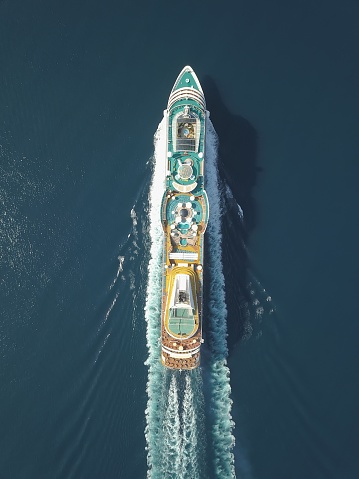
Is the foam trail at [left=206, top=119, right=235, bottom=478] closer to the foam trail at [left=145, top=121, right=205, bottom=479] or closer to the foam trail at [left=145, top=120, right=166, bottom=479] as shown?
the foam trail at [left=145, top=121, right=205, bottom=479]

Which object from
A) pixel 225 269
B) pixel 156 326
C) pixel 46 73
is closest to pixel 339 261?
pixel 225 269

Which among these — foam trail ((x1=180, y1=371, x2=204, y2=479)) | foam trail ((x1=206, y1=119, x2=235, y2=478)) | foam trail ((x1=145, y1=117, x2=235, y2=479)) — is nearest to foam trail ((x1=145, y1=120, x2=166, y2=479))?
foam trail ((x1=145, y1=117, x2=235, y2=479))

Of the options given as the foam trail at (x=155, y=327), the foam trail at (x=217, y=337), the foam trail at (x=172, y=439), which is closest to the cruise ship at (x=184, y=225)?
the foam trail at (x=155, y=327)

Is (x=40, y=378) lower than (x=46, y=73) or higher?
lower

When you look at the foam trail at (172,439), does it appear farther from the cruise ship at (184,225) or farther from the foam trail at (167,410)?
the cruise ship at (184,225)

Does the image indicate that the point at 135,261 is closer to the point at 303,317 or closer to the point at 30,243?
the point at 30,243
